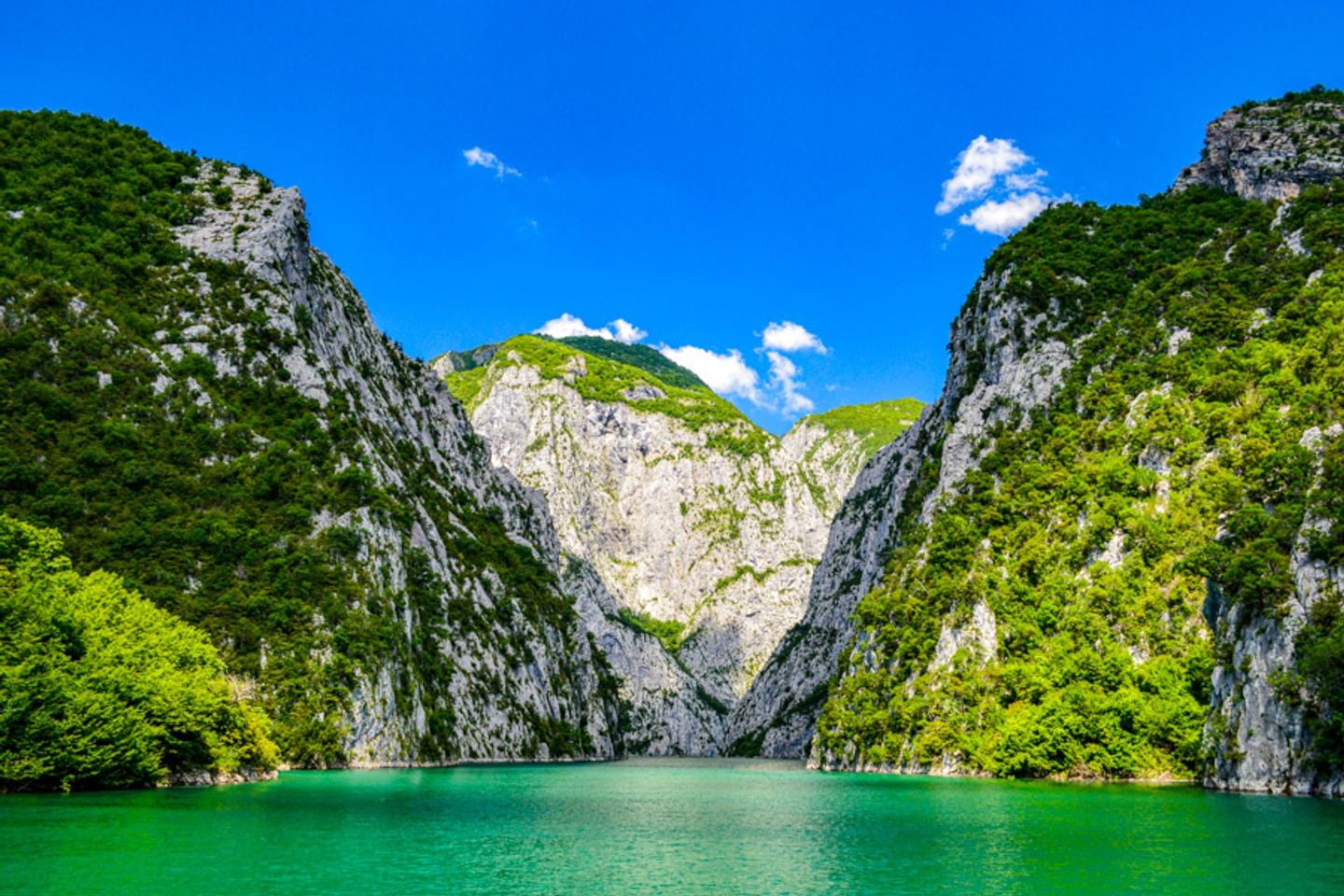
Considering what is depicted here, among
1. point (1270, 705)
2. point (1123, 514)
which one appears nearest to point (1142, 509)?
point (1123, 514)

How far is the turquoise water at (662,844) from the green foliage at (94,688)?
8.28ft

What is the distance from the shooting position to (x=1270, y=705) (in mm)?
57812

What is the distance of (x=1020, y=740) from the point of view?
80000 mm

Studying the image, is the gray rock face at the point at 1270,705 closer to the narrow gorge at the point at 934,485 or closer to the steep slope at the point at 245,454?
the narrow gorge at the point at 934,485

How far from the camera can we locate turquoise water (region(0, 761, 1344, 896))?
28547mm

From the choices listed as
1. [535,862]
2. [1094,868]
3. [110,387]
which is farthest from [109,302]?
[1094,868]

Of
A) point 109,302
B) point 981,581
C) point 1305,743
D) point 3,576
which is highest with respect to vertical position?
point 109,302

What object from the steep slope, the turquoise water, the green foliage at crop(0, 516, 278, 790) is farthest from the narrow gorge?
the turquoise water

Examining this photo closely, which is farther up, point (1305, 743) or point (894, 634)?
point (894, 634)

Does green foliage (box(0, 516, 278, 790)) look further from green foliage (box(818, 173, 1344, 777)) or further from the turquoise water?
green foliage (box(818, 173, 1344, 777))

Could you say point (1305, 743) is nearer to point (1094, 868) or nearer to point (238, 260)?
point (1094, 868)

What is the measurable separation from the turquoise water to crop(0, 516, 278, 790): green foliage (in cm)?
252

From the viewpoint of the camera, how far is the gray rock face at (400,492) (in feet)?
344

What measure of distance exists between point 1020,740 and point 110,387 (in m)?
83.9
